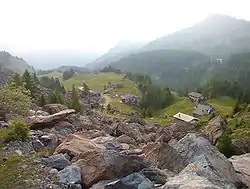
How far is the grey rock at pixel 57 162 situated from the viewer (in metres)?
22.3

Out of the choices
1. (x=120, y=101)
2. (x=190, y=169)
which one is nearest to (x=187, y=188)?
(x=190, y=169)

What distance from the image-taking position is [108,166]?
20094 mm

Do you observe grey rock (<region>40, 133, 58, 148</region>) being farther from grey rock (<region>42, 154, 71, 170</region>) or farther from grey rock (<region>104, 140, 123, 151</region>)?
grey rock (<region>42, 154, 71, 170</region>)

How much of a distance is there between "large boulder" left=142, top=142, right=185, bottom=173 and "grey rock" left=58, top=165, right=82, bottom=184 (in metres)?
5.04

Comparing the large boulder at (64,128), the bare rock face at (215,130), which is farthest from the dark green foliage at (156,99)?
the large boulder at (64,128)

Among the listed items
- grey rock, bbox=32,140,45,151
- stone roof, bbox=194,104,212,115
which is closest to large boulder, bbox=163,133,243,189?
grey rock, bbox=32,140,45,151

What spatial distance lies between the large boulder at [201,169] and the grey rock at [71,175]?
18.0ft

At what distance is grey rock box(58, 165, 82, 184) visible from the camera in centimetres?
1991

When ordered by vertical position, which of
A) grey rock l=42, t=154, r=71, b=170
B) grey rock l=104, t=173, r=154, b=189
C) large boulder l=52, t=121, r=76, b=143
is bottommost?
large boulder l=52, t=121, r=76, b=143

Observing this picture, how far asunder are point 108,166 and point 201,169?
17.4 ft

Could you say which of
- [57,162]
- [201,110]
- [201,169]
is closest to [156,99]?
[201,110]

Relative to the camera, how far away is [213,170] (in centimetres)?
1984

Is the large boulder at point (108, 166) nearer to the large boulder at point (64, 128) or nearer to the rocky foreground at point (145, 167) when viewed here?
the rocky foreground at point (145, 167)

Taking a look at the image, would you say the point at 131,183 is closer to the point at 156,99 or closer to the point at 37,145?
the point at 37,145
